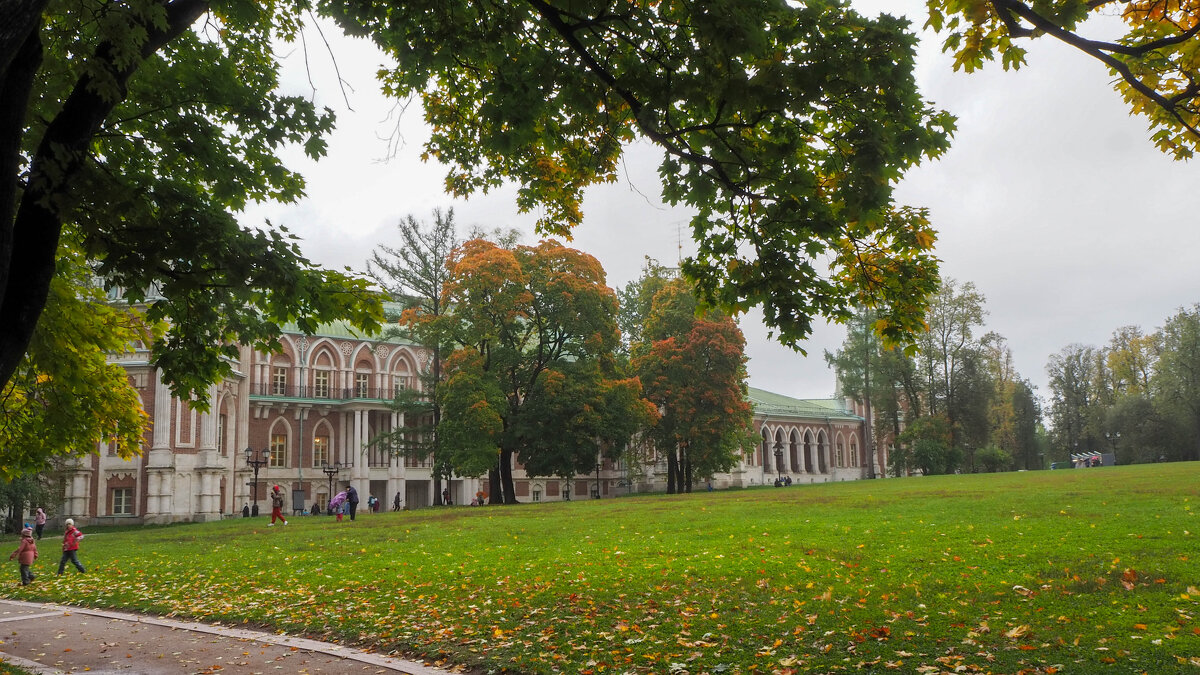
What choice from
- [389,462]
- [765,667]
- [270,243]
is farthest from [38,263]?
[389,462]

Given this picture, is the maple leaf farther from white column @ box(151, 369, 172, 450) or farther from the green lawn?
white column @ box(151, 369, 172, 450)

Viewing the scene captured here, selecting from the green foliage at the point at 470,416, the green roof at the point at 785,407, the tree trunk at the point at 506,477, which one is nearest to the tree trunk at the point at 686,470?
the tree trunk at the point at 506,477

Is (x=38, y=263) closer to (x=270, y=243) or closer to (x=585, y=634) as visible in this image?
(x=270, y=243)

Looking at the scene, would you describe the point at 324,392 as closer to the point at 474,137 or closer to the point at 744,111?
the point at 474,137

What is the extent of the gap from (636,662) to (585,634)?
1.14 meters

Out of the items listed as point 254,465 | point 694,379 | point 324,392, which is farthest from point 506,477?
point 324,392

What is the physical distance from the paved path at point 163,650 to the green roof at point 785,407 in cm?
6466

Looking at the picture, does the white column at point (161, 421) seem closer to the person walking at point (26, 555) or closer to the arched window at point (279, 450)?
the arched window at point (279, 450)

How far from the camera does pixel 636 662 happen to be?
693cm

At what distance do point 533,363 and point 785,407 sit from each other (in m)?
43.0

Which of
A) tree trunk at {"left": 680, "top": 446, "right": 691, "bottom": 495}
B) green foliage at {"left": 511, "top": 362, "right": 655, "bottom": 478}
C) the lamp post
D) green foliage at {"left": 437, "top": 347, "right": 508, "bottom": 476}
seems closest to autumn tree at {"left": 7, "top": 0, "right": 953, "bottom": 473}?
green foliage at {"left": 437, "top": 347, "right": 508, "bottom": 476}

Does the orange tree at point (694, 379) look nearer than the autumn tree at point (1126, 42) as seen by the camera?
No

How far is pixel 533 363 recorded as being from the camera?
40281mm

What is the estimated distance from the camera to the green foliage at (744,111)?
6.02 m
